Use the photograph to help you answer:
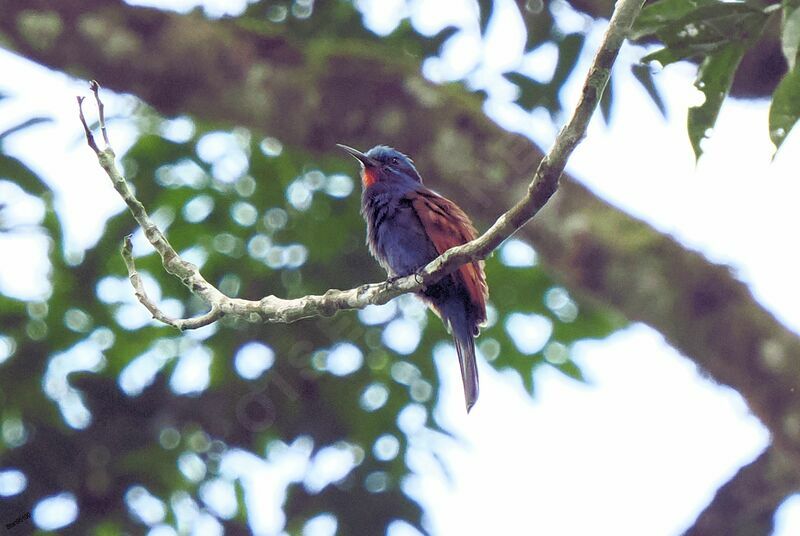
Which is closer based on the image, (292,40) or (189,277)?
(189,277)

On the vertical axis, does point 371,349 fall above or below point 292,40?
below

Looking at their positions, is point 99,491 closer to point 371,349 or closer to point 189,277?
point 371,349

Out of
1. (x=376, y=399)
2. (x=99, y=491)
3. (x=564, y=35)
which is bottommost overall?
(x=99, y=491)

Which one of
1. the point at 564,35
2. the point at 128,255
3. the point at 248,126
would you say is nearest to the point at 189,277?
the point at 128,255

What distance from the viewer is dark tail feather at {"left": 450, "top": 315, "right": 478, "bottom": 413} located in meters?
4.59

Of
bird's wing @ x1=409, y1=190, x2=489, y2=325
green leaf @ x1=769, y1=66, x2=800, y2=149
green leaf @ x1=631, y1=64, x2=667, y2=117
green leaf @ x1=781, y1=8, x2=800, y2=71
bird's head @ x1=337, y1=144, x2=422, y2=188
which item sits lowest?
bird's head @ x1=337, y1=144, x2=422, y2=188

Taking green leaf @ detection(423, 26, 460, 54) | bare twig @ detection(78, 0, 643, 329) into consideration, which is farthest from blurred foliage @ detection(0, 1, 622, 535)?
bare twig @ detection(78, 0, 643, 329)

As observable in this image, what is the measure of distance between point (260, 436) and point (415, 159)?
2.06 meters

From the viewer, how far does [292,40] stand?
5.74m

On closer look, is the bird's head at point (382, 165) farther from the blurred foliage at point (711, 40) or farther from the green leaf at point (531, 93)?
the blurred foliage at point (711, 40)

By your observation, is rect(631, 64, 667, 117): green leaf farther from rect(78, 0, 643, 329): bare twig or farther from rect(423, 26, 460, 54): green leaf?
rect(78, 0, 643, 329): bare twig

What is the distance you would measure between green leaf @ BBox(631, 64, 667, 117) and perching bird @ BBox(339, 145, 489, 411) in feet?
3.65

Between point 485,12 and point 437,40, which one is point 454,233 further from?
point 437,40

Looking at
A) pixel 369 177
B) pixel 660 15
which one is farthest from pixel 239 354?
pixel 660 15
